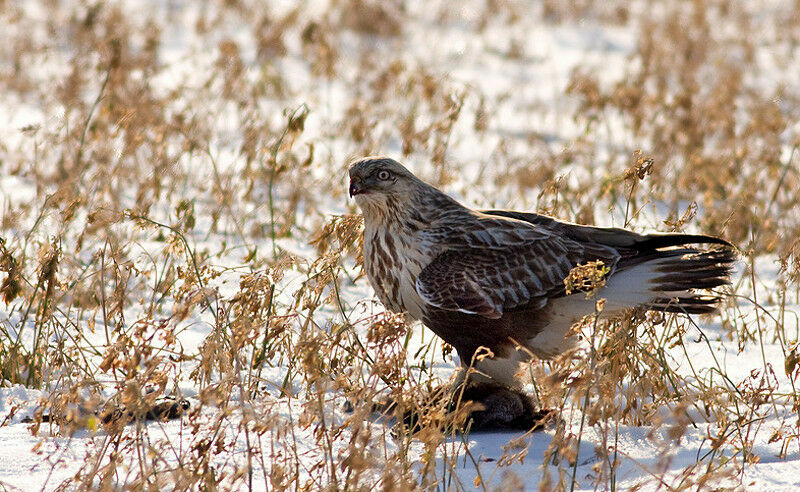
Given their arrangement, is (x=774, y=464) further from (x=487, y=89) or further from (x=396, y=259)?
(x=487, y=89)

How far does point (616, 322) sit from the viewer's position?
4680mm

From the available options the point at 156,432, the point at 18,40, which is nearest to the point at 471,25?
the point at 18,40

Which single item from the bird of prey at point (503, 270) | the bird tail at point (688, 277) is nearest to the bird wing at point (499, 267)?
the bird of prey at point (503, 270)

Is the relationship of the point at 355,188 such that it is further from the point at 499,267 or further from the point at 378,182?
the point at 499,267

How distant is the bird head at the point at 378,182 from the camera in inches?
196

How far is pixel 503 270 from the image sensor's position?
4.77m

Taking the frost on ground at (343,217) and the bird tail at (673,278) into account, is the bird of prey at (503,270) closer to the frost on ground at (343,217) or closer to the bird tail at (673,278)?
the bird tail at (673,278)

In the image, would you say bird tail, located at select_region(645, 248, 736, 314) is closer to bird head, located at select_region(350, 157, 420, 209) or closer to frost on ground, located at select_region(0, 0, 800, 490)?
frost on ground, located at select_region(0, 0, 800, 490)

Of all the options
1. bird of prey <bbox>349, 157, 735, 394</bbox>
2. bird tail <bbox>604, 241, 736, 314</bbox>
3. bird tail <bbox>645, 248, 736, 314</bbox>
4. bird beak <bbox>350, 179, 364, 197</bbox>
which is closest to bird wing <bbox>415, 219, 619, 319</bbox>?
bird of prey <bbox>349, 157, 735, 394</bbox>

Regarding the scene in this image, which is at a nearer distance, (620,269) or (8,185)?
(620,269)

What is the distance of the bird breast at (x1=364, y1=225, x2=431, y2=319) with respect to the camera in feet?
15.8

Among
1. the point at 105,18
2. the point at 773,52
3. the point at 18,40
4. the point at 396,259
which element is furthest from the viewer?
the point at 773,52

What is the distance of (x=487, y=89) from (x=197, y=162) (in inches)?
140

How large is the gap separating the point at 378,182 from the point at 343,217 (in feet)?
0.74
